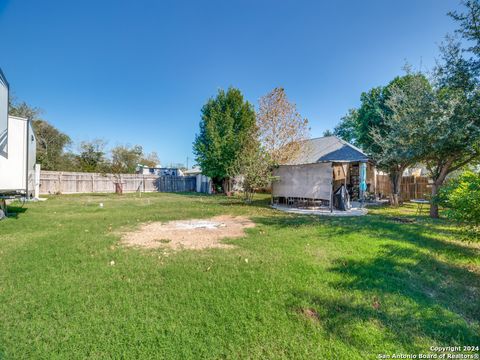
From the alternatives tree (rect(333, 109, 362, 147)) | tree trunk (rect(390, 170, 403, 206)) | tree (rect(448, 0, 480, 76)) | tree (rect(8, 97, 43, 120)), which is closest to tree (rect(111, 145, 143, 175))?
tree (rect(8, 97, 43, 120))

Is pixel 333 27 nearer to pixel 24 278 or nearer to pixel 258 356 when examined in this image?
pixel 258 356

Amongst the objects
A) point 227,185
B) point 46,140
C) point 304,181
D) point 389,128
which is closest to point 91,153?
point 46,140

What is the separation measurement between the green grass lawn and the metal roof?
19.4 feet

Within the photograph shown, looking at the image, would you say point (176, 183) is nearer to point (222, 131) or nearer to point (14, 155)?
point (222, 131)

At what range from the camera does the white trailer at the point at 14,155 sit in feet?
20.7

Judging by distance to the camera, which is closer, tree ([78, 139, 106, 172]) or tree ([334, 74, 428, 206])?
tree ([334, 74, 428, 206])

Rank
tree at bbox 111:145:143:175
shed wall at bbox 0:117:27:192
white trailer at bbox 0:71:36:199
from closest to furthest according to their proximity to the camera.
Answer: white trailer at bbox 0:71:36:199, shed wall at bbox 0:117:27:192, tree at bbox 111:145:143:175

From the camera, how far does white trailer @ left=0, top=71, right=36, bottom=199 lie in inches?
248

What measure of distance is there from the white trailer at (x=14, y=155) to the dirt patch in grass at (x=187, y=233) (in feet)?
13.9

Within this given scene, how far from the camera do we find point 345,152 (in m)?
10.7

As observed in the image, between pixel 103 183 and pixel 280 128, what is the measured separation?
17976 millimetres

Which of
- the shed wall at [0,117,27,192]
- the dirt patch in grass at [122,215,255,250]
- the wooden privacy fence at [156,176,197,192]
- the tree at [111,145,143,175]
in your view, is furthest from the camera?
the tree at [111,145,143,175]

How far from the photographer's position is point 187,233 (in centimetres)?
577

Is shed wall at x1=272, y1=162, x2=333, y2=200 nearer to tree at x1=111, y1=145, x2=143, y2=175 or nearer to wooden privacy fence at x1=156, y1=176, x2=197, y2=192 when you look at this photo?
wooden privacy fence at x1=156, y1=176, x2=197, y2=192
